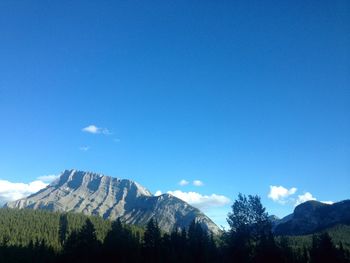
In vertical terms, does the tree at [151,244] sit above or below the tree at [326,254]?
above

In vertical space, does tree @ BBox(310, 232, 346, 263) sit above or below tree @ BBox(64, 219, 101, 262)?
below

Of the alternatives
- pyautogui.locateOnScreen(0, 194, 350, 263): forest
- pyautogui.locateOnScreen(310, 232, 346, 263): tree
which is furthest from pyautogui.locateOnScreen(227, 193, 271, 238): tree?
pyautogui.locateOnScreen(310, 232, 346, 263): tree

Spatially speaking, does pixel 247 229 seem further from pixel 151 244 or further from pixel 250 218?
pixel 151 244

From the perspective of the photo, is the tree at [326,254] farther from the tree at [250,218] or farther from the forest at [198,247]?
the tree at [250,218]

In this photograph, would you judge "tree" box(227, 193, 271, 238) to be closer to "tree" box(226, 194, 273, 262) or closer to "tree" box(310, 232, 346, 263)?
"tree" box(226, 194, 273, 262)

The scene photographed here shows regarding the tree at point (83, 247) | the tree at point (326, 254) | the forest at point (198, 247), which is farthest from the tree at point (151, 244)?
the tree at point (326, 254)

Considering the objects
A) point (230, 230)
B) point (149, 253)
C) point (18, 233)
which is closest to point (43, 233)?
point (18, 233)

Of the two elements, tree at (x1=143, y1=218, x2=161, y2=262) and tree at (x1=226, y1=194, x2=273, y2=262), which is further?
tree at (x1=143, y1=218, x2=161, y2=262)

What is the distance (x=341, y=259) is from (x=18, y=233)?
175519mm

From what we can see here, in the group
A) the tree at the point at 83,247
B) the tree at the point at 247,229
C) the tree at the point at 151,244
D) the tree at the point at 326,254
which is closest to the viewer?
the tree at the point at 247,229

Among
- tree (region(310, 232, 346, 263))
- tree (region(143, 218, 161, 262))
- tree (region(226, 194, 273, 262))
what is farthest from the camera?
tree (region(143, 218, 161, 262))

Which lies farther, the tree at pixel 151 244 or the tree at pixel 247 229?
the tree at pixel 151 244

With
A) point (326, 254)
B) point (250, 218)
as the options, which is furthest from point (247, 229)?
point (326, 254)

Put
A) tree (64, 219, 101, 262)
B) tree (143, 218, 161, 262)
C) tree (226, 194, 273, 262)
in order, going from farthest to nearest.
→ 1. tree (143, 218, 161, 262)
2. tree (64, 219, 101, 262)
3. tree (226, 194, 273, 262)
